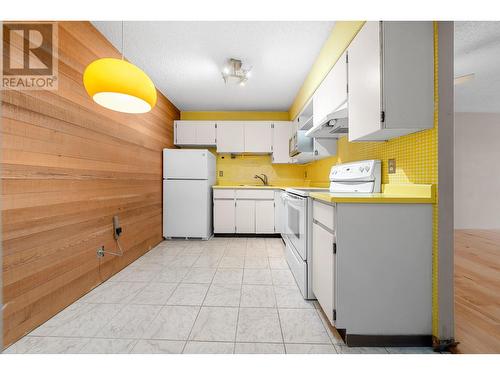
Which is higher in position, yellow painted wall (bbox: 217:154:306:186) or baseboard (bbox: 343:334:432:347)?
yellow painted wall (bbox: 217:154:306:186)

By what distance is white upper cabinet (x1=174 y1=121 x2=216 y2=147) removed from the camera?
4.27 meters

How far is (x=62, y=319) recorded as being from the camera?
162 centimetres

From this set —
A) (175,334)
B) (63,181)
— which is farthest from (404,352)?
(63,181)

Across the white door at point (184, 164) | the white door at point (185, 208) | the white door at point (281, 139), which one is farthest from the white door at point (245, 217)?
the white door at point (281, 139)

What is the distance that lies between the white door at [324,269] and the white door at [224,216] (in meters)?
2.36

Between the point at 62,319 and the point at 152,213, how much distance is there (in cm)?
184

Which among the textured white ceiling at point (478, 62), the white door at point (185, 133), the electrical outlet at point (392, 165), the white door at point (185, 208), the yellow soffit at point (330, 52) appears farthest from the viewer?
the white door at point (185, 133)

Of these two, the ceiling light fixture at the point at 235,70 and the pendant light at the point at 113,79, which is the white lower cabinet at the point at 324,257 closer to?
the pendant light at the point at 113,79

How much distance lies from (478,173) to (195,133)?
568 cm

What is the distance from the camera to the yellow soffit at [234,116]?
179 inches

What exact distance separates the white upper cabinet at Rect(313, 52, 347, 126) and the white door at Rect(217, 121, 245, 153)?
1.89 meters

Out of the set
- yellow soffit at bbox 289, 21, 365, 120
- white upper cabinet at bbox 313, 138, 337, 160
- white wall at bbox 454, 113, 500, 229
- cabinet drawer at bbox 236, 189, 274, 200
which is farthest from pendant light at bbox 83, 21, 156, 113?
white wall at bbox 454, 113, 500, 229

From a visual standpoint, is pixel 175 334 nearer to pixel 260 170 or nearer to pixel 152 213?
pixel 152 213

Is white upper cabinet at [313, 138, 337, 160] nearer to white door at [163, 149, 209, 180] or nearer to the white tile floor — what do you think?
the white tile floor
